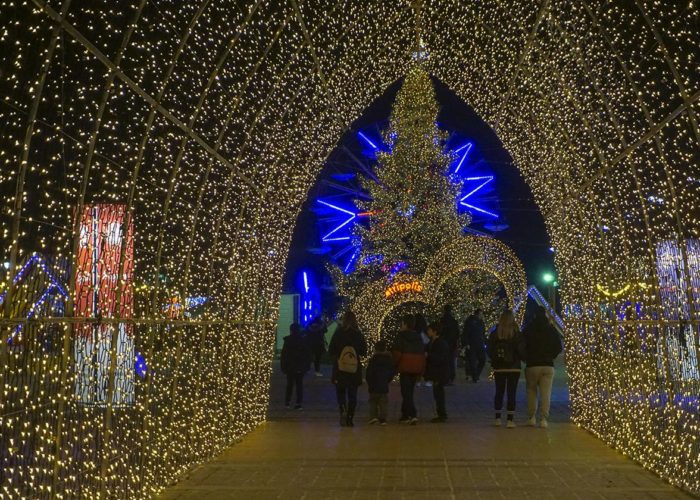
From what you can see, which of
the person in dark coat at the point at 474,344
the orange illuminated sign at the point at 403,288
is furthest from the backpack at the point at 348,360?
the orange illuminated sign at the point at 403,288

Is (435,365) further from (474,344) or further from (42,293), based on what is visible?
(42,293)

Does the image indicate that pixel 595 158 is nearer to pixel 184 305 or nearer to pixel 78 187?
pixel 184 305

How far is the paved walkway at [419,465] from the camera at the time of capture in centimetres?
988

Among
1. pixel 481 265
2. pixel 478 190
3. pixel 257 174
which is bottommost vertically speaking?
pixel 257 174

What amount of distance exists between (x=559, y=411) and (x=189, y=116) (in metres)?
10.4

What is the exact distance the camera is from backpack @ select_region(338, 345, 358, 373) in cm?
1573

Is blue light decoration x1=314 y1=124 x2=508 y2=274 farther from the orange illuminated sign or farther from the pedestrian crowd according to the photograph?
the pedestrian crowd

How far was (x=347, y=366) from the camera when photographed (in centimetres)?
1573

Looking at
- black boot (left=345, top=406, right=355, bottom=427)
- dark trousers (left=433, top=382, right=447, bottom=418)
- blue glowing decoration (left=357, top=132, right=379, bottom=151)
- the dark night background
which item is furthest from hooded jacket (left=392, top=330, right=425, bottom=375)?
the dark night background

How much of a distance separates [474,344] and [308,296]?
84.5ft

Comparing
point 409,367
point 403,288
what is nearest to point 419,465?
point 409,367

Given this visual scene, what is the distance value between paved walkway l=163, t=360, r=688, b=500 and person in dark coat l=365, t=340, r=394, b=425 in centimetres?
36

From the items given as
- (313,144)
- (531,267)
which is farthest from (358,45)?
(531,267)

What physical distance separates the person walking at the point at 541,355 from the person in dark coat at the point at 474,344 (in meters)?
9.57
